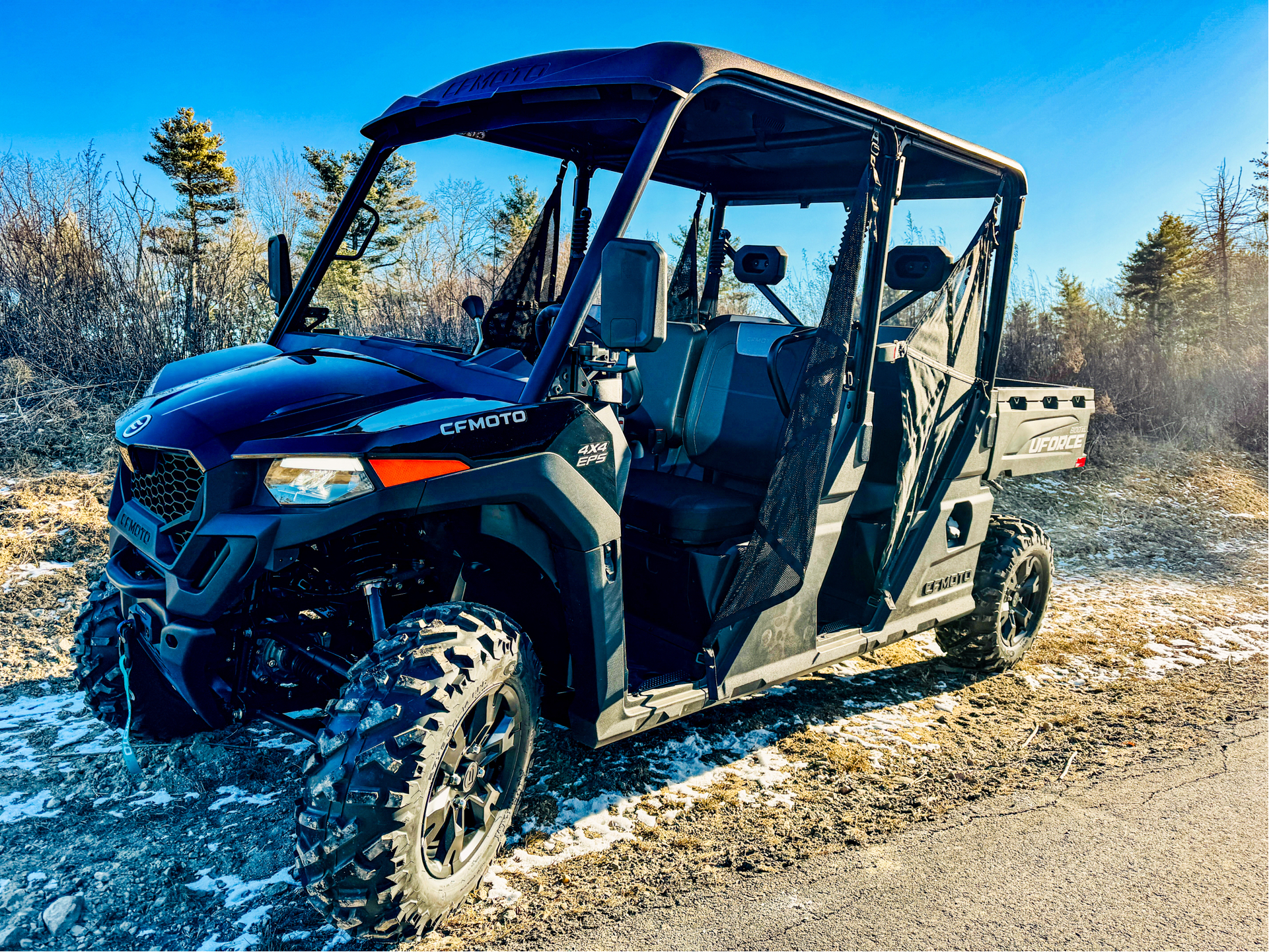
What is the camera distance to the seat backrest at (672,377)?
4.18 meters

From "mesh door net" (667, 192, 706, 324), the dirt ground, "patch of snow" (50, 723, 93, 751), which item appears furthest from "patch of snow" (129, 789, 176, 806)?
"mesh door net" (667, 192, 706, 324)

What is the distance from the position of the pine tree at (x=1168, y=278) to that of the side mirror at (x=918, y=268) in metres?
18.7

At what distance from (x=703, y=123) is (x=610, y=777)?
9.12 ft

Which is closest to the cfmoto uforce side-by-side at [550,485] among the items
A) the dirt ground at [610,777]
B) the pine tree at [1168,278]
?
the dirt ground at [610,777]

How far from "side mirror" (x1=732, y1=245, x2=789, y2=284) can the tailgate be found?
128 centimetres

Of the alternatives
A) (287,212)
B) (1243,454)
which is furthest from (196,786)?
(287,212)

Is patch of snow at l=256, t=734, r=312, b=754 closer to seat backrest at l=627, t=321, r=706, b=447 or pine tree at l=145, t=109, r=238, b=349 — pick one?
seat backrest at l=627, t=321, r=706, b=447

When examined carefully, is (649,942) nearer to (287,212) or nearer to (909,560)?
(909,560)

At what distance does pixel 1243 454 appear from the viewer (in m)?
13.0

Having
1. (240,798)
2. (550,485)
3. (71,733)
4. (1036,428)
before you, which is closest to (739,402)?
(550,485)

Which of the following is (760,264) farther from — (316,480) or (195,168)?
(195,168)

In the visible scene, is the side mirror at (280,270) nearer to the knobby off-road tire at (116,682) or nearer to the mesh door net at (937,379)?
the knobby off-road tire at (116,682)

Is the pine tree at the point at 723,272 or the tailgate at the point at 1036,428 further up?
the pine tree at the point at 723,272

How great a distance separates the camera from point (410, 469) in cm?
222
